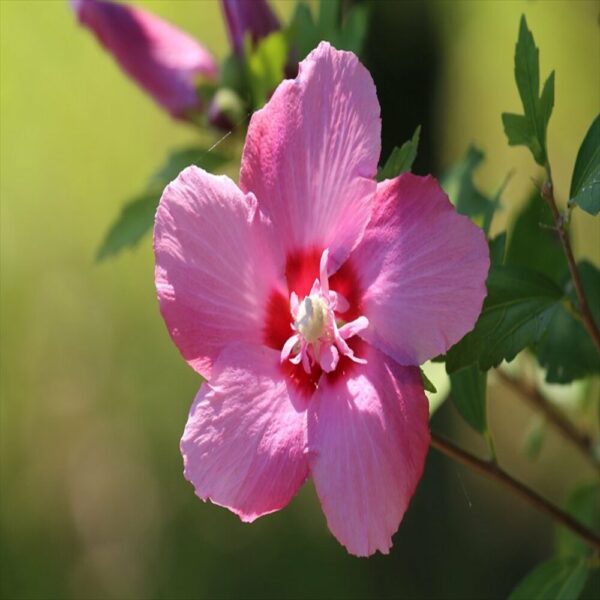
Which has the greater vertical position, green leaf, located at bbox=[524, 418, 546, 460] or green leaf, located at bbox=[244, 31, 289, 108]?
green leaf, located at bbox=[244, 31, 289, 108]

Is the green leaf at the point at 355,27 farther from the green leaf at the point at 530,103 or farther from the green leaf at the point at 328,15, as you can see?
the green leaf at the point at 530,103

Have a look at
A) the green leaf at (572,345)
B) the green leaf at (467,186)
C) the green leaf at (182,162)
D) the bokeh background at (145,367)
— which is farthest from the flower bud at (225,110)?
the bokeh background at (145,367)

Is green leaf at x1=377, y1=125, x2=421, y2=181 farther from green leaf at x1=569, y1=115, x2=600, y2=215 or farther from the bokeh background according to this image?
the bokeh background

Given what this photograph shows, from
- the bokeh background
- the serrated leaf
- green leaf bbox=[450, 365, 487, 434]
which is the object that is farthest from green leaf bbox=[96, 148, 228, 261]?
the bokeh background

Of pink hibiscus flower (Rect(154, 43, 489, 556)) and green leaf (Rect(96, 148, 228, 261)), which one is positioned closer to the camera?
pink hibiscus flower (Rect(154, 43, 489, 556))

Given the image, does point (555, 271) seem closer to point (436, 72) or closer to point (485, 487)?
point (436, 72)

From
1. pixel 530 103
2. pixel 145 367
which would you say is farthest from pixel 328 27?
pixel 145 367
